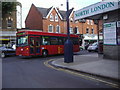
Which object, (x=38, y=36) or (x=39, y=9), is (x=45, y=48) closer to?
(x=38, y=36)

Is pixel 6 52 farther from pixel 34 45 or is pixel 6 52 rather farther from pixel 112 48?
pixel 112 48

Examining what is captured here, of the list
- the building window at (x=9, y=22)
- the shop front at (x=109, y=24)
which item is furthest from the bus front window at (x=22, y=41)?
the building window at (x=9, y=22)

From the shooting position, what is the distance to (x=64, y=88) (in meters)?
5.48

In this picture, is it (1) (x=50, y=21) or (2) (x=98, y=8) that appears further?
(1) (x=50, y=21)

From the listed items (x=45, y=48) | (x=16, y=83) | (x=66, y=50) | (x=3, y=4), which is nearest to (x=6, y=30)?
(x=3, y=4)

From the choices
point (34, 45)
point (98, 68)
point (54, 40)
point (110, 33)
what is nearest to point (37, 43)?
point (34, 45)

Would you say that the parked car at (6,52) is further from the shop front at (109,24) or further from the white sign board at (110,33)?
the white sign board at (110,33)

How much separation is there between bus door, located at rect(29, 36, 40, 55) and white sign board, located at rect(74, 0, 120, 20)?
497cm

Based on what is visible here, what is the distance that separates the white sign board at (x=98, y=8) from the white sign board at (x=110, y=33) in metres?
1.40

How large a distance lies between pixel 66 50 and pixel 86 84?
17.2 feet

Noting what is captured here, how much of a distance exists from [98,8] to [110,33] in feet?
7.05

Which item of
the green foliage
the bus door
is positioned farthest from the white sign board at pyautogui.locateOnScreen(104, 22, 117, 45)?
the green foliage

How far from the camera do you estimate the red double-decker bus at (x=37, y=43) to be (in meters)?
15.0

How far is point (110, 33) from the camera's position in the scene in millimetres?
11508
